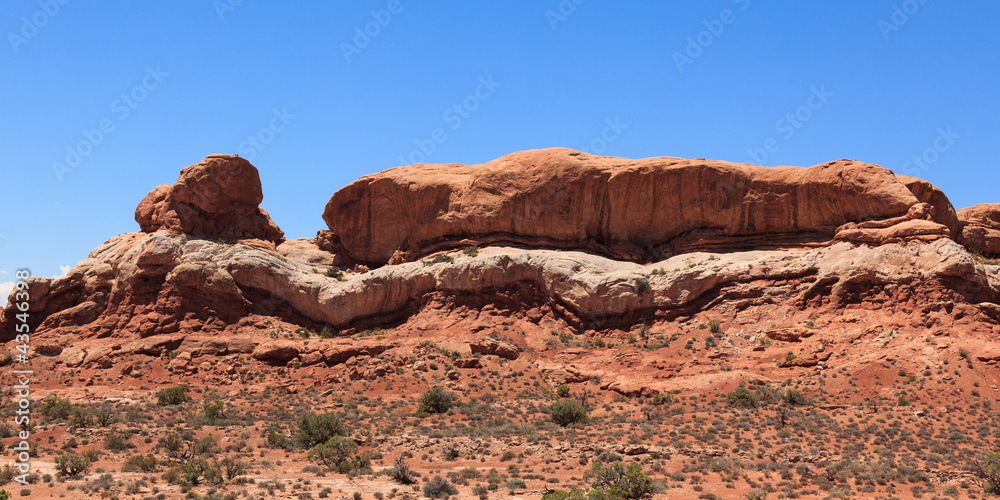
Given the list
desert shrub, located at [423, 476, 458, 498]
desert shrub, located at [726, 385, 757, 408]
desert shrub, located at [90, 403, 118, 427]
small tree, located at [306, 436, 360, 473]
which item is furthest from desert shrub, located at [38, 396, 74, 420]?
desert shrub, located at [726, 385, 757, 408]

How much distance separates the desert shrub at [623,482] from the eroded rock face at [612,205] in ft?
59.7

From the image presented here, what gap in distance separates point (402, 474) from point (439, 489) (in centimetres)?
147

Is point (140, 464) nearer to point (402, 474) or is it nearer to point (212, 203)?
point (402, 474)

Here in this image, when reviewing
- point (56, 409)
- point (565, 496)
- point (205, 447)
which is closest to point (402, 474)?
point (565, 496)

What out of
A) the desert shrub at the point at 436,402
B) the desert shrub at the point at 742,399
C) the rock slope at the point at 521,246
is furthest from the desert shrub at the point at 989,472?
the desert shrub at the point at 436,402

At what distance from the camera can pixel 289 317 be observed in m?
36.5

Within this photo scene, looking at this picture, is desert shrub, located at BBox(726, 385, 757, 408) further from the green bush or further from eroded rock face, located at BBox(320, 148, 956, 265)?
eroded rock face, located at BBox(320, 148, 956, 265)

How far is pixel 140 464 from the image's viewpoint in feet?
65.9

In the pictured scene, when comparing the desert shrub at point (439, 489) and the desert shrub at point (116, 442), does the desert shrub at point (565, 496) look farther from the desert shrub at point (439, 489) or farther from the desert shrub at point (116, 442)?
the desert shrub at point (116, 442)

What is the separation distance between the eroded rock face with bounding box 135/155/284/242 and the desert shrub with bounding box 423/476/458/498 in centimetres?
2409

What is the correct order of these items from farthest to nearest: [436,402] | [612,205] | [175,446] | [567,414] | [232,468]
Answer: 1. [612,205]
2. [436,402]
3. [567,414]
4. [175,446]
5. [232,468]

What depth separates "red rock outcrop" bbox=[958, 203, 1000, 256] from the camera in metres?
38.8

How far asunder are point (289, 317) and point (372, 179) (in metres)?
7.84

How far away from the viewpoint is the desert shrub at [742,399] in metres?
25.3
